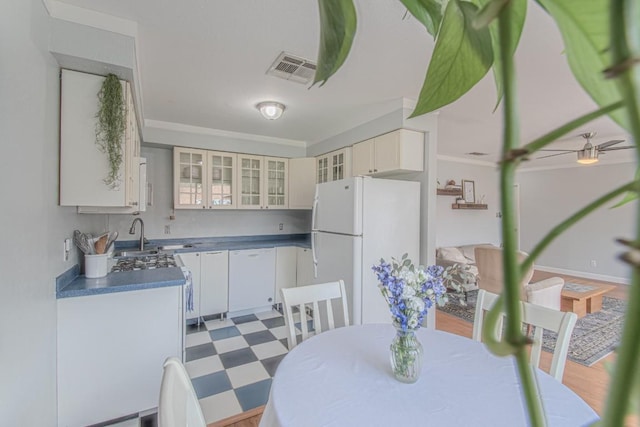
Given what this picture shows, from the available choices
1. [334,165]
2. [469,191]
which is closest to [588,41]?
[334,165]

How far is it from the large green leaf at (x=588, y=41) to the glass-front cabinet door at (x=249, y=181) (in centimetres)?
402

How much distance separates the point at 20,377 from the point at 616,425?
1.77 metres

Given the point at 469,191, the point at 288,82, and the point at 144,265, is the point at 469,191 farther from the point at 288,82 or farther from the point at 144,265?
the point at 144,265

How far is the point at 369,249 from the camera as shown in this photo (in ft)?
8.94

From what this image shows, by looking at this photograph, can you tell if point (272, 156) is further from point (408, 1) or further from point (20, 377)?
point (408, 1)

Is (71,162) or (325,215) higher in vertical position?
(71,162)

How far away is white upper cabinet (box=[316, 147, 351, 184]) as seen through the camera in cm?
362

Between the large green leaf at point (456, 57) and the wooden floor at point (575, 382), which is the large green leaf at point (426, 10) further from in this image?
the wooden floor at point (575, 382)

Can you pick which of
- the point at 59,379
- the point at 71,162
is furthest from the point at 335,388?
the point at 71,162

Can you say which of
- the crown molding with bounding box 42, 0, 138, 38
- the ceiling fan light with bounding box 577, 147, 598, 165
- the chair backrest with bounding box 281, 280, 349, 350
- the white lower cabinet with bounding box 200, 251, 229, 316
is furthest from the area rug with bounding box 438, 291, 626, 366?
the crown molding with bounding box 42, 0, 138, 38

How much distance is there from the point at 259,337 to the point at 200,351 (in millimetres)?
576

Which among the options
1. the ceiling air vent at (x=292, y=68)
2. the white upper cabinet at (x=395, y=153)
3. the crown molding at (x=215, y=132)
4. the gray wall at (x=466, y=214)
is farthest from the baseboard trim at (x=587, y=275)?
the ceiling air vent at (x=292, y=68)

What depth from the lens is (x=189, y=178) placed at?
3.79m

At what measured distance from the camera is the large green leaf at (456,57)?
0.28 meters
